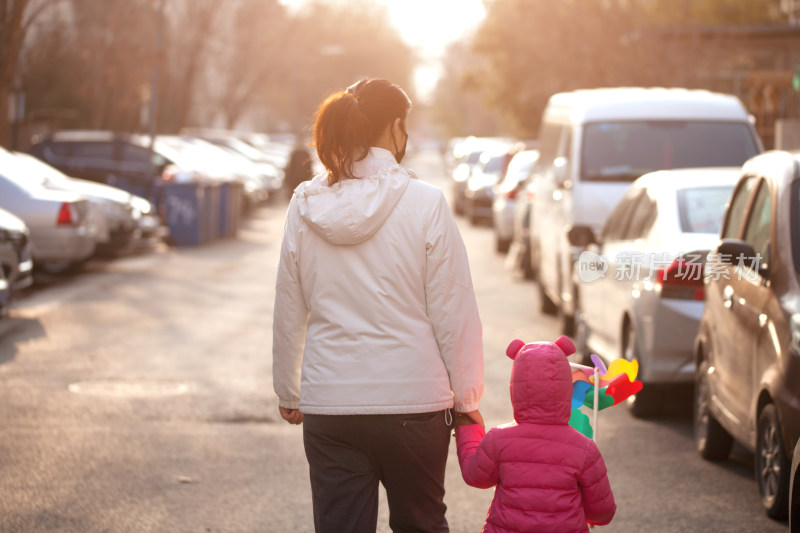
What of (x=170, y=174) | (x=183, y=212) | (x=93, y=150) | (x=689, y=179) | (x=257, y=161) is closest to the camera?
(x=689, y=179)

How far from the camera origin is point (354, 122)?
3914 millimetres

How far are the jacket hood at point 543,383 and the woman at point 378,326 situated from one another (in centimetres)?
18

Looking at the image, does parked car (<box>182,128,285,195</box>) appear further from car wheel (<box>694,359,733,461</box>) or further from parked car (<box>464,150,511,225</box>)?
car wheel (<box>694,359,733,461</box>)

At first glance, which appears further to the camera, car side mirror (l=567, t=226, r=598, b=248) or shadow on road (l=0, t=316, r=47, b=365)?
shadow on road (l=0, t=316, r=47, b=365)

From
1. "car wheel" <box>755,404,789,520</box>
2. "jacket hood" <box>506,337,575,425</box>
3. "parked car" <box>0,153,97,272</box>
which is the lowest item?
"parked car" <box>0,153,97,272</box>

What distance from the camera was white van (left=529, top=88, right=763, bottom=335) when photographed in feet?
Result: 40.7

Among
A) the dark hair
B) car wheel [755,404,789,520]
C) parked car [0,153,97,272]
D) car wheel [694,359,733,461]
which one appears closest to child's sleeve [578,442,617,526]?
the dark hair

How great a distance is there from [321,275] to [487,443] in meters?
0.70

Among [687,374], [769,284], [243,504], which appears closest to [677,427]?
[687,374]

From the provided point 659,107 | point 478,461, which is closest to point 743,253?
point 478,461

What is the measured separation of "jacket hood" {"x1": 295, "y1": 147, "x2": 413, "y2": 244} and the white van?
8.35 meters

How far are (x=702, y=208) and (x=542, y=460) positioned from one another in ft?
18.6

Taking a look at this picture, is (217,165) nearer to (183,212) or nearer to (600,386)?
(183,212)

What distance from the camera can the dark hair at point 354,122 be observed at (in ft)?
12.8
